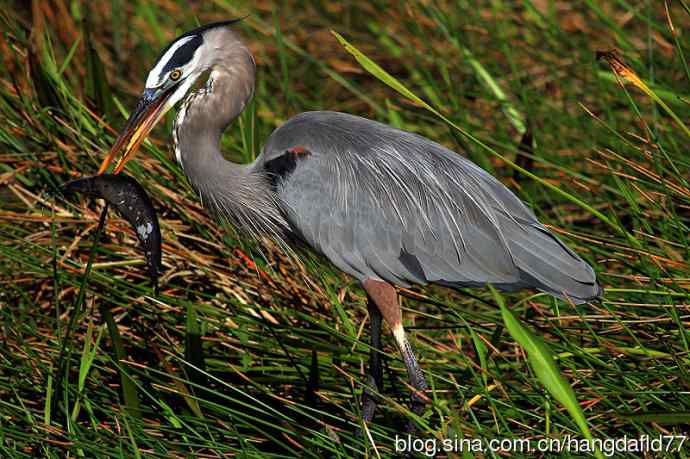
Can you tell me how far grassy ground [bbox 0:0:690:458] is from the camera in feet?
8.26

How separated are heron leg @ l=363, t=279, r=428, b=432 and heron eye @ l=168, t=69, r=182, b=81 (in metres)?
0.82

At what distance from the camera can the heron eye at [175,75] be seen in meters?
3.03

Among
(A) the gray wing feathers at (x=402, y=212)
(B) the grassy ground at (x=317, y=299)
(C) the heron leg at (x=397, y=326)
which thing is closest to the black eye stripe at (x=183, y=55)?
(A) the gray wing feathers at (x=402, y=212)

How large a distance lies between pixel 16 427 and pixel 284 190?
1.01m

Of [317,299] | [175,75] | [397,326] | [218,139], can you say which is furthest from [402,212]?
[175,75]

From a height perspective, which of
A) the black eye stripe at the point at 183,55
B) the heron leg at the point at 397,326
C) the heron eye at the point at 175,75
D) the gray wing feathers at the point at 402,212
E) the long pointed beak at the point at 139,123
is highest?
the black eye stripe at the point at 183,55

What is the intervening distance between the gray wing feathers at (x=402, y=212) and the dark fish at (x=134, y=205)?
0.47 metres

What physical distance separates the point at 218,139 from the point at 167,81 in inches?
9.7

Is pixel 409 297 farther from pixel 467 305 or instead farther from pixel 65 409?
pixel 65 409

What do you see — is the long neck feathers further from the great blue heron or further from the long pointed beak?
the long pointed beak

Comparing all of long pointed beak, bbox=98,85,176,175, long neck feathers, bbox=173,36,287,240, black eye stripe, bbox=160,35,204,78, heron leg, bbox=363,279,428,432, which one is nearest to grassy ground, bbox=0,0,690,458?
heron leg, bbox=363,279,428,432

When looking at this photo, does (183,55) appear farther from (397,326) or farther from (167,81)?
(397,326)

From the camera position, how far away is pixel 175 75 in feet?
9.98

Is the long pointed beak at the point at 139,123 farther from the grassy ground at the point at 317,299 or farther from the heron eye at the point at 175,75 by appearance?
the grassy ground at the point at 317,299
